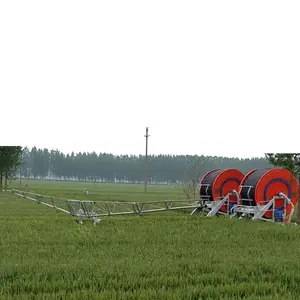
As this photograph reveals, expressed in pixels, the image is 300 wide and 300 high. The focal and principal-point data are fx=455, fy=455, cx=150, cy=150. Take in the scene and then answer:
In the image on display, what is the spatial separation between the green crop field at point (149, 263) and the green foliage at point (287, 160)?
5892mm

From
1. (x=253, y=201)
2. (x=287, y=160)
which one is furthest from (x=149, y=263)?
(x=287, y=160)

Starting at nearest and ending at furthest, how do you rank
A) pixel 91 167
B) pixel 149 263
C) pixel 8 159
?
pixel 149 263 < pixel 8 159 < pixel 91 167

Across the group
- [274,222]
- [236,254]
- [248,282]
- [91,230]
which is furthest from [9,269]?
[274,222]

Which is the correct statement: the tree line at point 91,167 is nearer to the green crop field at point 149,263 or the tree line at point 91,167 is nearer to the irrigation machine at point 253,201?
the irrigation machine at point 253,201

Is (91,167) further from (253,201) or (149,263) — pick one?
(149,263)

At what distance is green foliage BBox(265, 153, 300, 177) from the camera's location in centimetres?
1834

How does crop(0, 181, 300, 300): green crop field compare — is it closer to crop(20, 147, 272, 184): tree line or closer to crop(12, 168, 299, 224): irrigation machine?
crop(12, 168, 299, 224): irrigation machine

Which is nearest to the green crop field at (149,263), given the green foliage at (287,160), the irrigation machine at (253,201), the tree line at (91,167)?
the irrigation machine at (253,201)

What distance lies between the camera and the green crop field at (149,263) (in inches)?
247

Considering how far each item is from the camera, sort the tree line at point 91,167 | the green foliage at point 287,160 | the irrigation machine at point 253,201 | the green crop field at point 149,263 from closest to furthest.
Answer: the green crop field at point 149,263, the irrigation machine at point 253,201, the green foliage at point 287,160, the tree line at point 91,167

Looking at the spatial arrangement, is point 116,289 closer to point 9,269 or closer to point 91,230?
point 9,269

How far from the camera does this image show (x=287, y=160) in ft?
60.9

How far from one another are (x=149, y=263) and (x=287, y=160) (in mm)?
12136

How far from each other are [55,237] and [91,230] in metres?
1.61
